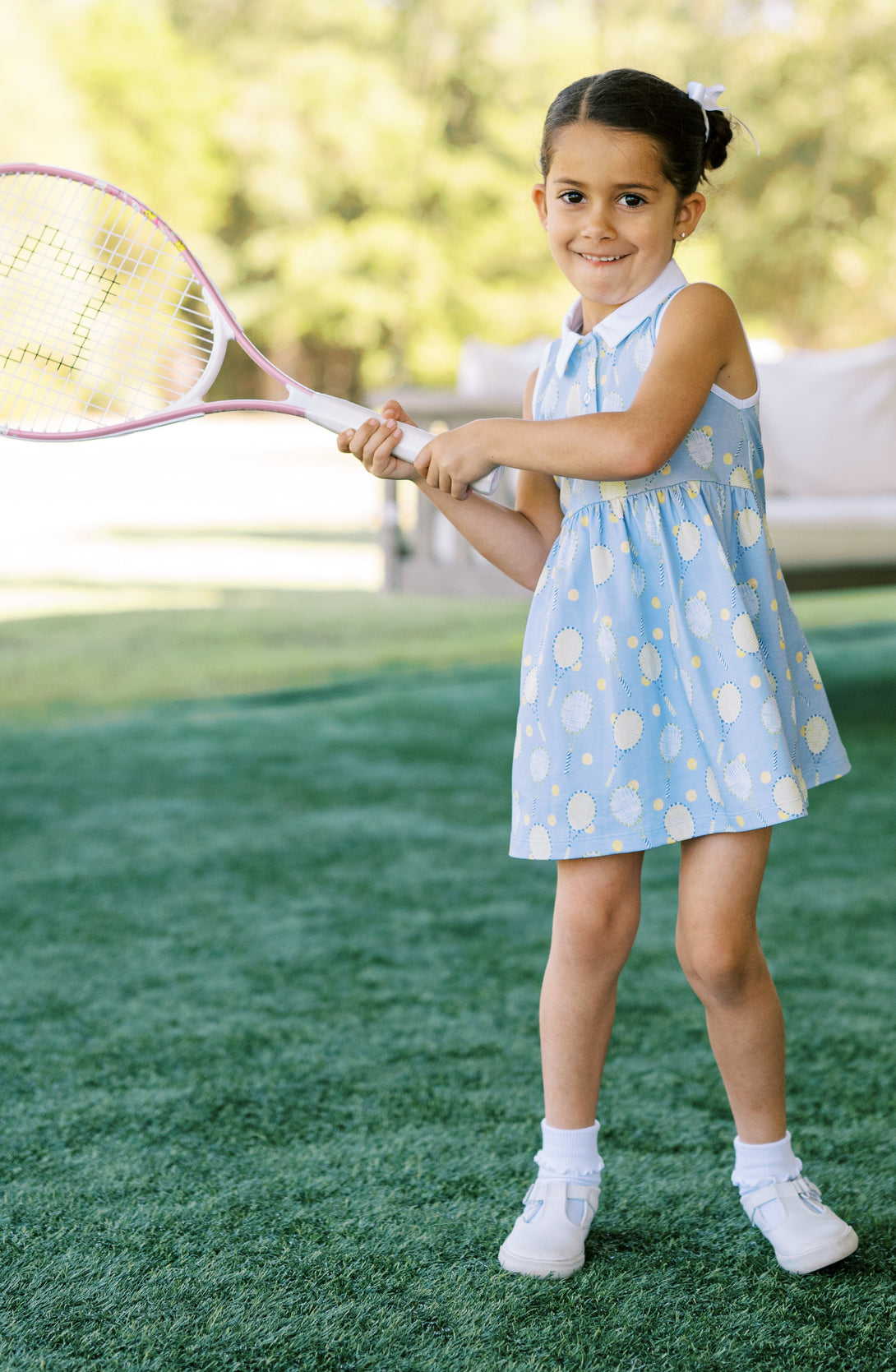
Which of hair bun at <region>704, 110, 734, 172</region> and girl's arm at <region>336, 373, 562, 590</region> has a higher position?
hair bun at <region>704, 110, 734, 172</region>

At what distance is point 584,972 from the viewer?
1.15m

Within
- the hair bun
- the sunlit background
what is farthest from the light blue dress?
the sunlit background

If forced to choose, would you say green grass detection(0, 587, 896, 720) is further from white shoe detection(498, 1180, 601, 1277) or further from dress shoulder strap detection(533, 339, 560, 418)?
white shoe detection(498, 1180, 601, 1277)

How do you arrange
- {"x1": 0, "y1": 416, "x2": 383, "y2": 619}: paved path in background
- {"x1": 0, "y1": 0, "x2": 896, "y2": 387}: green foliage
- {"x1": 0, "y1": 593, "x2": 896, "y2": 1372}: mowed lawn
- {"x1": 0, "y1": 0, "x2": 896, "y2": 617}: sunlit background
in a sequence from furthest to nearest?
{"x1": 0, "y1": 0, "x2": 896, "y2": 387}: green foliage, {"x1": 0, "y1": 0, "x2": 896, "y2": 617}: sunlit background, {"x1": 0, "y1": 416, "x2": 383, "y2": 619}: paved path in background, {"x1": 0, "y1": 593, "x2": 896, "y2": 1372}: mowed lawn

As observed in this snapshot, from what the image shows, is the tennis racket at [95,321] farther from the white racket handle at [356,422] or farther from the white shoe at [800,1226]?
the white shoe at [800,1226]

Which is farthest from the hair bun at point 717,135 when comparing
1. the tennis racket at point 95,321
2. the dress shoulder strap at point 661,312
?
the tennis racket at point 95,321

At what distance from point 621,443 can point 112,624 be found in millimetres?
4532

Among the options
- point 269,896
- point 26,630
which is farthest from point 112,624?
point 269,896

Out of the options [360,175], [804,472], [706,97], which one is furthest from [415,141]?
[706,97]

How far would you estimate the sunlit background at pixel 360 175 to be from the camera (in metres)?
11.2

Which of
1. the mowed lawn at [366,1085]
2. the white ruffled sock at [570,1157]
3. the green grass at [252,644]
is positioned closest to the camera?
the mowed lawn at [366,1085]

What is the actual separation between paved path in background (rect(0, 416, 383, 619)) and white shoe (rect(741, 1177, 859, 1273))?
364 cm

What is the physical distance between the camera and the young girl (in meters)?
1.09

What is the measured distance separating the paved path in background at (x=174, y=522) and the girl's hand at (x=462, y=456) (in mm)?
3424
